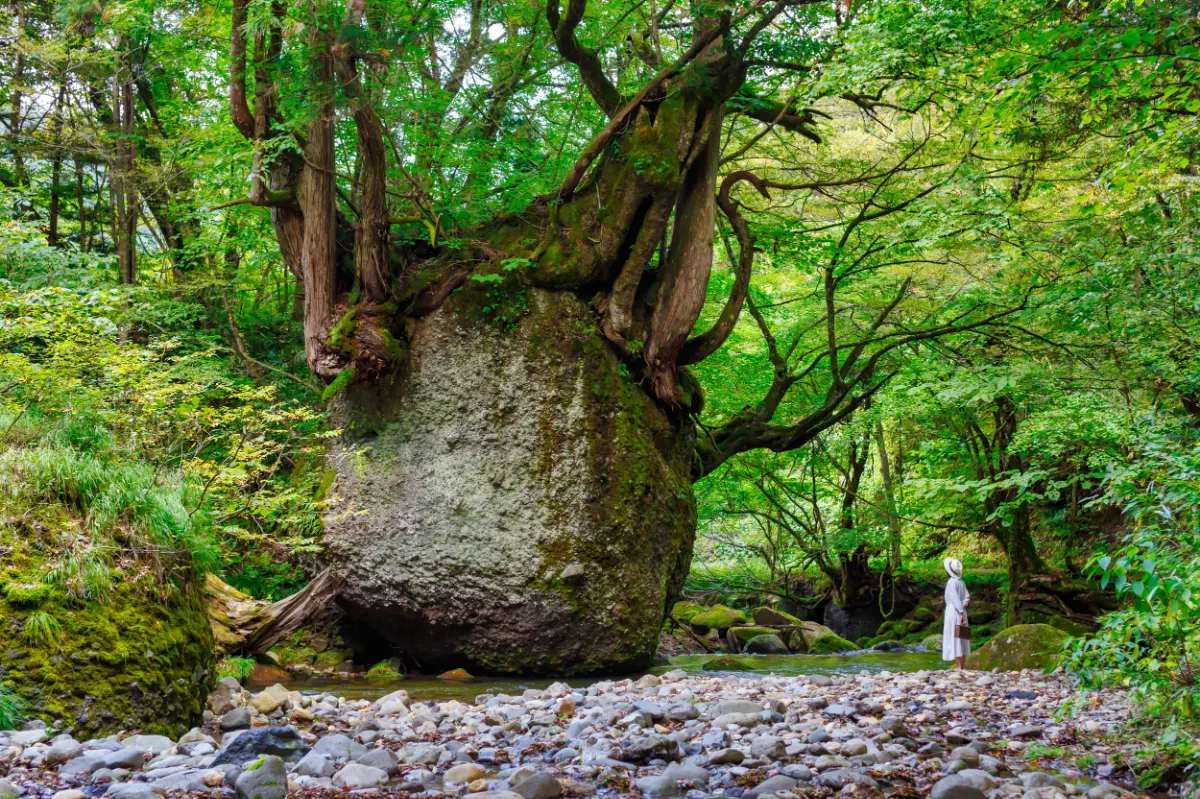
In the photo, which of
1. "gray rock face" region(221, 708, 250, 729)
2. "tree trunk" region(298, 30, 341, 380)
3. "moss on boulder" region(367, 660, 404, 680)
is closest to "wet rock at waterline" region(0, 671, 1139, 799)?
"gray rock face" region(221, 708, 250, 729)

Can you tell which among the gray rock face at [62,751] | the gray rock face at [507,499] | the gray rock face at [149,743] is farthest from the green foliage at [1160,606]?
the gray rock face at [507,499]

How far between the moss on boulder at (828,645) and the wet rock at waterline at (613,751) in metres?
8.16

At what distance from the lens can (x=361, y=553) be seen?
9.16 m

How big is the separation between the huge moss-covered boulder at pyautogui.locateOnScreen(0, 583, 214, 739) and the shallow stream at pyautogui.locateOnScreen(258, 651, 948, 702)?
237cm

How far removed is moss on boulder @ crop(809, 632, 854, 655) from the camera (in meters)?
14.6

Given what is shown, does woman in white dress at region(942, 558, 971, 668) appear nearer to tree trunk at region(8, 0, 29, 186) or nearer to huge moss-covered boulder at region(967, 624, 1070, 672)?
huge moss-covered boulder at region(967, 624, 1070, 672)

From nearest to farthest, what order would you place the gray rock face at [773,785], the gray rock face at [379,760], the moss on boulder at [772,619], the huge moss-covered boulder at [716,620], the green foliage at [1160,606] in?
1. the green foliage at [1160,606]
2. the gray rock face at [773,785]
3. the gray rock face at [379,760]
4. the huge moss-covered boulder at [716,620]
5. the moss on boulder at [772,619]

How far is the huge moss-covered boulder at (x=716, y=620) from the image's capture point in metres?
15.6

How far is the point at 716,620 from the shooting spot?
51.4 ft

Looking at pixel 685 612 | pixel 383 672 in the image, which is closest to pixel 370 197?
pixel 383 672

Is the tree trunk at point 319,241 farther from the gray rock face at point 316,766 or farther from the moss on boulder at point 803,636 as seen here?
the moss on boulder at point 803,636

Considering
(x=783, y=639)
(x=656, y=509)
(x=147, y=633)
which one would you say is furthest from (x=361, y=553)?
(x=783, y=639)

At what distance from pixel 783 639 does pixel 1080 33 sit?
11999mm

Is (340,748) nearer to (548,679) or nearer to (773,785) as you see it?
(773,785)
